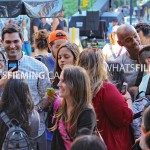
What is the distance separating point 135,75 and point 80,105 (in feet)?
6.64

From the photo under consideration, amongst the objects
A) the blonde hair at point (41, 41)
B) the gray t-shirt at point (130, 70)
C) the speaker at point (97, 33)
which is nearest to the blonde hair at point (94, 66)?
the gray t-shirt at point (130, 70)

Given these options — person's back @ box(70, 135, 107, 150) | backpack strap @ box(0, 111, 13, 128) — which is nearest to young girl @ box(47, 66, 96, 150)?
backpack strap @ box(0, 111, 13, 128)

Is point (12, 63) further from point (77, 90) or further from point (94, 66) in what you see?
point (77, 90)

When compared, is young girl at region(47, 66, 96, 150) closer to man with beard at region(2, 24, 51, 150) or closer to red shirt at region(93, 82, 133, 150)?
red shirt at region(93, 82, 133, 150)

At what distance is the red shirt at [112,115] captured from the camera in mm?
4699

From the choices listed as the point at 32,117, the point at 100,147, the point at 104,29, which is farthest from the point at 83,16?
the point at 100,147

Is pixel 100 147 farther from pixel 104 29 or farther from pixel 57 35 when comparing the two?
pixel 104 29

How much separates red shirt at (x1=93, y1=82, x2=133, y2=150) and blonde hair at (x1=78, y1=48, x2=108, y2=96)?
0.23 feet

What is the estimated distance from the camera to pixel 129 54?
6.61 metres

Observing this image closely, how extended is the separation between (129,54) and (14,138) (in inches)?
101

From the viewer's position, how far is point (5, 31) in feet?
19.5

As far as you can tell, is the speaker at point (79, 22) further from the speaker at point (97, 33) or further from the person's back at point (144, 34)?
the person's back at point (144, 34)

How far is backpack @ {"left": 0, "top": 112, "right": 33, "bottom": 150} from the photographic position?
14.9ft

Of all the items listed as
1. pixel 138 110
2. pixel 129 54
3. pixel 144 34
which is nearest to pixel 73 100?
pixel 138 110
